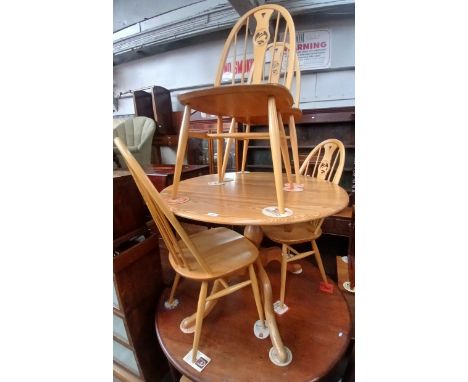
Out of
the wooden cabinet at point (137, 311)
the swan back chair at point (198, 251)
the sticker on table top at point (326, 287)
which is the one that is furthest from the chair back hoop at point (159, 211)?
the sticker on table top at point (326, 287)

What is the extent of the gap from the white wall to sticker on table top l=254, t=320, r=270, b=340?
2420 mm

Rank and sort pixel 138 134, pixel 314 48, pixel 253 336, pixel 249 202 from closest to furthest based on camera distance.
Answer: pixel 249 202 < pixel 253 336 < pixel 314 48 < pixel 138 134

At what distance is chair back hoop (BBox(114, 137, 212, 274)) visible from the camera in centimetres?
55


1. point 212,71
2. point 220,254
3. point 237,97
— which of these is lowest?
point 220,254

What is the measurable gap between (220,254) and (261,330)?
397 millimetres

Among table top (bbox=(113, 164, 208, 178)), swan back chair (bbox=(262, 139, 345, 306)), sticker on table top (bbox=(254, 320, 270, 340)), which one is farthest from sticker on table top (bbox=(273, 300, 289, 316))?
table top (bbox=(113, 164, 208, 178))

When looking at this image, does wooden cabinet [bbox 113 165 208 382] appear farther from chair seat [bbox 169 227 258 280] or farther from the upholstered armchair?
the upholstered armchair

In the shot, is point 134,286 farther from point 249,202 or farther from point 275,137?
point 275,137

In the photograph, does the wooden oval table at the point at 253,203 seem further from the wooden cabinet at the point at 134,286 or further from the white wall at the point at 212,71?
the white wall at the point at 212,71

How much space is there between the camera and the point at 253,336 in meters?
0.92

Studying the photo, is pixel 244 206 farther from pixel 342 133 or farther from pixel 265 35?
pixel 342 133

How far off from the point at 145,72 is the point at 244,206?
13.1 ft

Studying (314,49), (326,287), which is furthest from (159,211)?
(314,49)

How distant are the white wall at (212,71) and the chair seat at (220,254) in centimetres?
223
